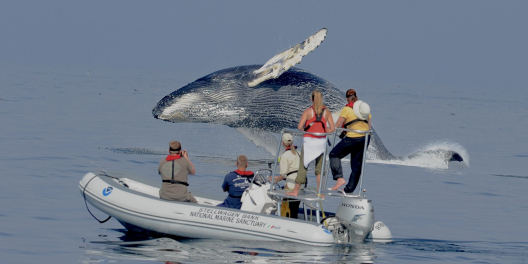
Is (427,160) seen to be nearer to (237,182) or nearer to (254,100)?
(254,100)

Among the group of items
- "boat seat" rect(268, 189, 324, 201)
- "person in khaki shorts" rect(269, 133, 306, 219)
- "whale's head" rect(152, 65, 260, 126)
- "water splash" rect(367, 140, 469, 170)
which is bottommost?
"boat seat" rect(268, 189, 324, 201)

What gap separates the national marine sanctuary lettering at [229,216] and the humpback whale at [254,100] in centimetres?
744

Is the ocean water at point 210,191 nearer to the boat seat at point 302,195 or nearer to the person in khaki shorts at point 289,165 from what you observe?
the boat seat at point 302,195

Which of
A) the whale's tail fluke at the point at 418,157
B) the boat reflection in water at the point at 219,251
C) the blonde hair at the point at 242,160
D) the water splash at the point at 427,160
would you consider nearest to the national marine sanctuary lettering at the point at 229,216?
the boat reflection in water at the point at 219,251

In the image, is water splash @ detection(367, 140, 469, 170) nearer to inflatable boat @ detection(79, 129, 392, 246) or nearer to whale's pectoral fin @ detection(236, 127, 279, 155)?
whale's pectoral fin @ detection(236, 127, 279, 155)

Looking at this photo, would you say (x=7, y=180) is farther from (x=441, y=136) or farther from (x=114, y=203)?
(x=441, y=136)

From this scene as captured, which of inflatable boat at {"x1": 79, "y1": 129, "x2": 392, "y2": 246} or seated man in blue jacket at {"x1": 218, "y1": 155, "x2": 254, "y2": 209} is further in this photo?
seated man in blue jacket at {"x1": 218, "y1": 155, "x2": 254, "y2": 209}

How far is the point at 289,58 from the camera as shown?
54.0 feet

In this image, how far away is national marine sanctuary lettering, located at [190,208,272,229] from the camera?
9.73m

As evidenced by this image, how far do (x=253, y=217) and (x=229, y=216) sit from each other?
1.14ft

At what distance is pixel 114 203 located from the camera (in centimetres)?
1045

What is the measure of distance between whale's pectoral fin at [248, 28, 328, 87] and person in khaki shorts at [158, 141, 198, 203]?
6.41 m

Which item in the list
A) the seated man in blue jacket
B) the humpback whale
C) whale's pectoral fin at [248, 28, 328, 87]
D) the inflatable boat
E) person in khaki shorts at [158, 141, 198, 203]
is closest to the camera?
the inflatable boat

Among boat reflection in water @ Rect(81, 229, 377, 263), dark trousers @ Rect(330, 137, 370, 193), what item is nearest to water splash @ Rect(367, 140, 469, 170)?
dark trousers @ Rect(330, 137, 370, 193)
